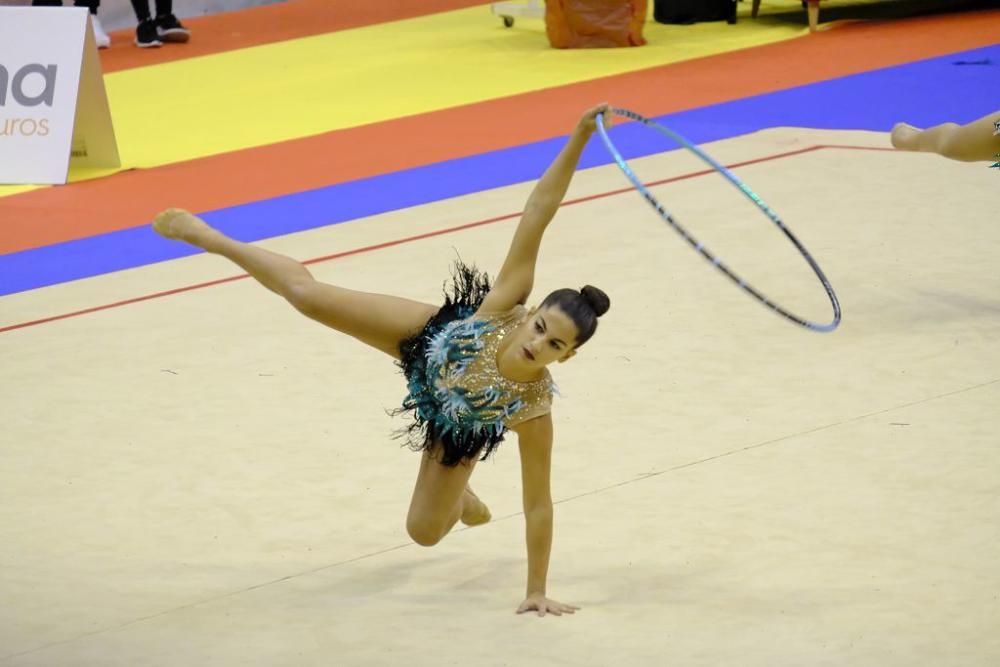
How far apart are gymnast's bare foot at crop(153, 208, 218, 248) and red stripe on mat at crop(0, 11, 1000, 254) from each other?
2.98 meters

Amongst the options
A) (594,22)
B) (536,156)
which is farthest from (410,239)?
(594,22)

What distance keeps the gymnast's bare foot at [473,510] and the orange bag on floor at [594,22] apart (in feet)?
22.3

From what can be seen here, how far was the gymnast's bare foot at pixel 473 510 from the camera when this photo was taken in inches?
137

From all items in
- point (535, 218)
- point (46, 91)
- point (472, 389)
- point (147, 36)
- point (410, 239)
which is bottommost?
point (147, 36)

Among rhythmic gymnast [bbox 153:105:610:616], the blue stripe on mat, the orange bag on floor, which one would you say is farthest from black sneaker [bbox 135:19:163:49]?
rhythmic gymnast [bbox 153:105:610:616]

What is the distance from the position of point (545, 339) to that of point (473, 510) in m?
0.72

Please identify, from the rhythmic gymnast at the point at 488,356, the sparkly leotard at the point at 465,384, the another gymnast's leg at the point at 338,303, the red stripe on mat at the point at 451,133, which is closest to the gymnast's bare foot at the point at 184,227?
the another gymnast's leg at the point at 338,303

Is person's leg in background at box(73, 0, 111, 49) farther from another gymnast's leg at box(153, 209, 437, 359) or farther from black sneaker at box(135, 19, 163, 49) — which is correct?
another gymnast's leg at box(153, 209, 437, 359)

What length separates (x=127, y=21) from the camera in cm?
1202

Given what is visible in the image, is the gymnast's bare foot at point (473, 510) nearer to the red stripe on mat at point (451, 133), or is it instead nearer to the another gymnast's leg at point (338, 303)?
the another gymnast's leg at point (338, 303)

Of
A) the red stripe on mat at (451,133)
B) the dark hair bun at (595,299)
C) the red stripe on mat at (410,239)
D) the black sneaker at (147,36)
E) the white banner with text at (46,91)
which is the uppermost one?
the dark hair bun at (595,299)

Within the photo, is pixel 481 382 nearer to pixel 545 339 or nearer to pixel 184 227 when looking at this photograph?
pixel 545 339

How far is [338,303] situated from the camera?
136 inches

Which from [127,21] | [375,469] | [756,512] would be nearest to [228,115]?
[127,21]
